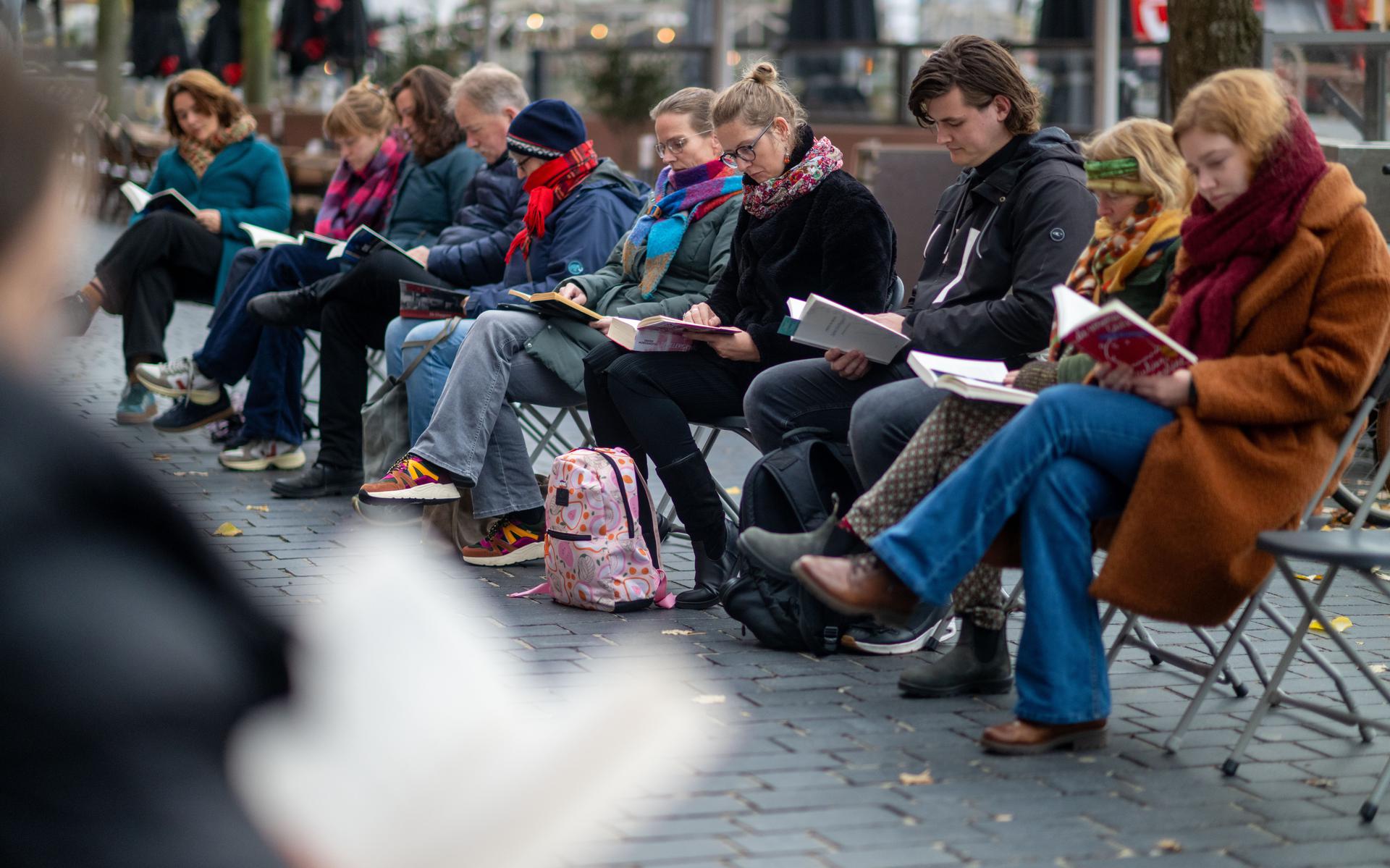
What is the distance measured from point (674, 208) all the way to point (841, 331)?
1.39 metres

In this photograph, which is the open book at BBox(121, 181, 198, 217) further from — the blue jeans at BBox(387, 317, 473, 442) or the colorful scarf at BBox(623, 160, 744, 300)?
the colorful scarf at BBox(623, 160, 744, 300)

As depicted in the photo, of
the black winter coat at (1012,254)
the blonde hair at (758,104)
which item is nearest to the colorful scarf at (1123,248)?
the black winter coat at (1012,254)

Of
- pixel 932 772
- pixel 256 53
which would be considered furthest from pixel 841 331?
pixel 256 53

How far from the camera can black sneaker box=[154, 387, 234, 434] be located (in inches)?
306

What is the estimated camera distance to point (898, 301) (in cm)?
530

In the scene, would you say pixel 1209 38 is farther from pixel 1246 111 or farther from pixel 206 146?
pixel 206 146

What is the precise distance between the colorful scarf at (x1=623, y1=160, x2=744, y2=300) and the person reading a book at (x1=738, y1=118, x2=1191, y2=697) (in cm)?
179

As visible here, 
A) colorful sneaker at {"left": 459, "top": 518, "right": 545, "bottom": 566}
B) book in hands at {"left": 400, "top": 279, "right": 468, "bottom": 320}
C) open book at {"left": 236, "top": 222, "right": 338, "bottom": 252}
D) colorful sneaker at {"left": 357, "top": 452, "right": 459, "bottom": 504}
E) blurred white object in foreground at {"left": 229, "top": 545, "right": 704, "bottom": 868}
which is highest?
blurred white object in foreground at {"left": 229, "top": 545, "right": 704, "bottom": 868}

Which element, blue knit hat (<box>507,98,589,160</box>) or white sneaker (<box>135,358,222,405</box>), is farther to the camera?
white sneaker (<box>135,358,222,405</box>)

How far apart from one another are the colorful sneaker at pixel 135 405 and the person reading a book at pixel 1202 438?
5904mm

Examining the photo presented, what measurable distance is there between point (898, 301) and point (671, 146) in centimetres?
107

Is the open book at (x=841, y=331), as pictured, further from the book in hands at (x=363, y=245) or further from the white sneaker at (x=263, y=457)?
the white sneaker at (x=263, y=457)

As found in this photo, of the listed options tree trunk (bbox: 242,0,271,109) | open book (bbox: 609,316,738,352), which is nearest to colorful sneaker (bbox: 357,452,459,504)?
open book (bbox: 609,316,738,352)

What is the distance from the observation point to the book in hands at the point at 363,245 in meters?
6.79
